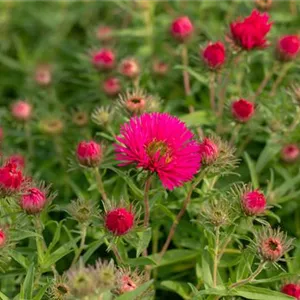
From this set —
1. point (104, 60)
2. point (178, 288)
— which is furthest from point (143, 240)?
point (104, 60)

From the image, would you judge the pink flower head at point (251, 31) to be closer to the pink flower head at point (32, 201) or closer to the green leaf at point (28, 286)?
the pink flower head at point (32, 201)

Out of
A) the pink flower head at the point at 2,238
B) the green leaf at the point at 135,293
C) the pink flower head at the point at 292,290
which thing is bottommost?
the pink flower head at the point at 292,290

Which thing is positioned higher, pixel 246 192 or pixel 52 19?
pixel 246 192

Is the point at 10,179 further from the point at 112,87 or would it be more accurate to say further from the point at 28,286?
the point at 112,87

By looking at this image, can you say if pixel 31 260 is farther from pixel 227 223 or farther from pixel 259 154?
pixel 259 154

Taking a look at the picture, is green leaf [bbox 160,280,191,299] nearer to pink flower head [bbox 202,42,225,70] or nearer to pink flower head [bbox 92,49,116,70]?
pink flower head [bbox 202,42,225,70]

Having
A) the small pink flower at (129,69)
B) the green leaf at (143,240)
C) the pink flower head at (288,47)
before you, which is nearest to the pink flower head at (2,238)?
the green leaf at (143,240)

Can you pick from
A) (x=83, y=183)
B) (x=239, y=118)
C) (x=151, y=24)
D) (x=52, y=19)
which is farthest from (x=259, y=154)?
(x=52, y=19)
